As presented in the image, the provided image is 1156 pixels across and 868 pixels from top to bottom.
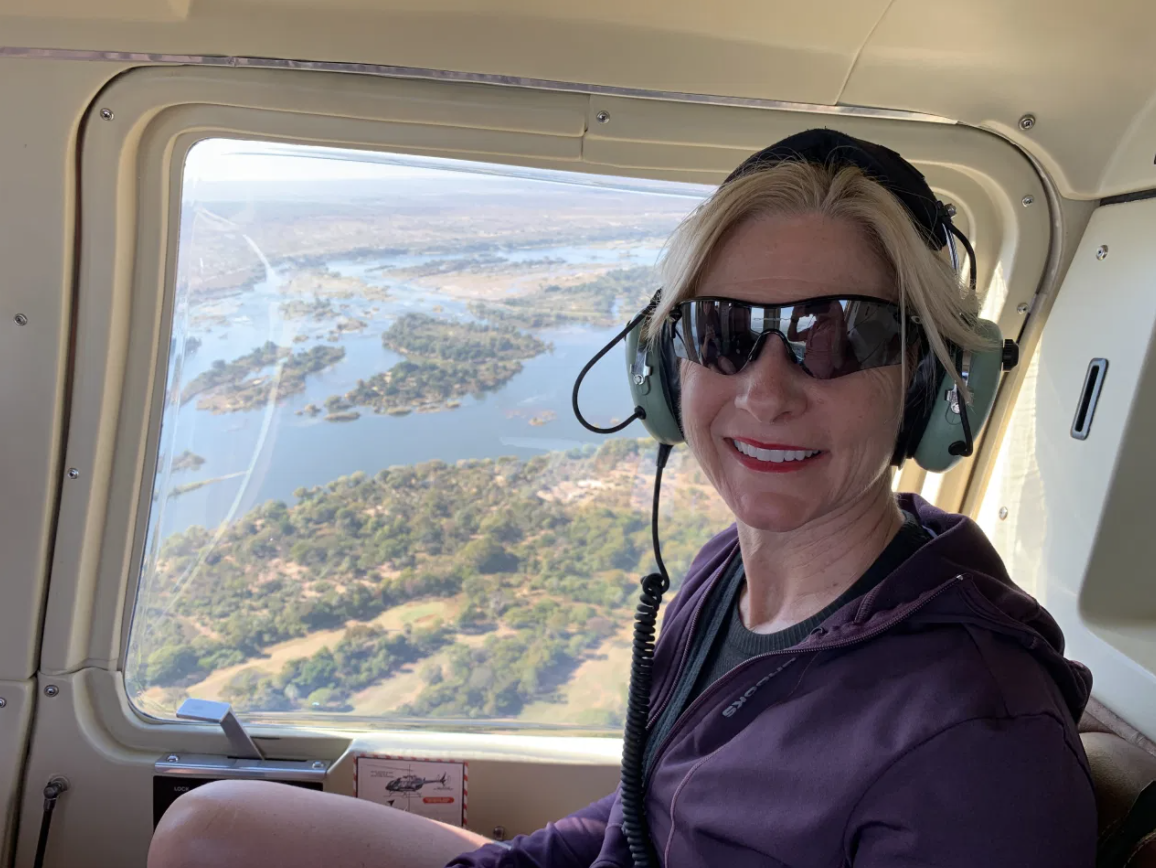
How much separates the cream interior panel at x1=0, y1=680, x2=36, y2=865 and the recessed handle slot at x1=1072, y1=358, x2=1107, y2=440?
8.22 feet

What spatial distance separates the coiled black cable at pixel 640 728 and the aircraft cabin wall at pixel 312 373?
66 centimetres

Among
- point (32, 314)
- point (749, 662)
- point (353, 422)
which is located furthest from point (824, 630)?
point (32, 314)

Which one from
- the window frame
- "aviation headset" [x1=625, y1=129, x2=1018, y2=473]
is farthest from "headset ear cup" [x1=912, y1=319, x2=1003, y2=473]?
the window frame

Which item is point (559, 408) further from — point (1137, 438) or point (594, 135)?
point (1137, 438)

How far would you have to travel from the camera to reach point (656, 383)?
4.66ft

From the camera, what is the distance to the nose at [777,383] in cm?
121

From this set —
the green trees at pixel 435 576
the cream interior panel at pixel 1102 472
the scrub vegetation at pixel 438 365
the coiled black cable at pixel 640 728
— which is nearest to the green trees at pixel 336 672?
the green trees at pixel 435 576

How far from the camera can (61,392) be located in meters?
1.91

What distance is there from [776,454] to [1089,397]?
978 millimetres

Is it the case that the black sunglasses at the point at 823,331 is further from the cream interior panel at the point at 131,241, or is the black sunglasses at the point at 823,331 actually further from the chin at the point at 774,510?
the cream interior panel at the point at 131,241

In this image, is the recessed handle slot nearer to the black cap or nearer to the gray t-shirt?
the gray t-shirt

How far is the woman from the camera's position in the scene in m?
0.95

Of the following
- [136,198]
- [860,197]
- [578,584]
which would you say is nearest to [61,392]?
[136,198]

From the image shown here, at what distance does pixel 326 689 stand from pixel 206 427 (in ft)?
2.49
